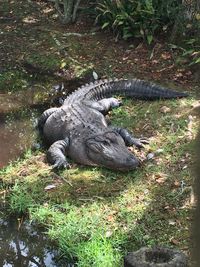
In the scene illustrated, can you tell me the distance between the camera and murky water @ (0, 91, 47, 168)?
7.64 metres

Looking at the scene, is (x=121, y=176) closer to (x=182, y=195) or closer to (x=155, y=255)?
(x=182, y=195)

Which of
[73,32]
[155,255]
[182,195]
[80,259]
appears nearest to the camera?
[155,255]

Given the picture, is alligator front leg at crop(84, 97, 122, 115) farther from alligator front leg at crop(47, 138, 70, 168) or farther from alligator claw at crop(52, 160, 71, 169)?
alligator claw at crop(52, 160, 71, 169)

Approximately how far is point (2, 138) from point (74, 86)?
1.96m

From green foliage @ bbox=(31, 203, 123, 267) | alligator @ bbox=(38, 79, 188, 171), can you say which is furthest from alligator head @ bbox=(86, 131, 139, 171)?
green foliage @ bbox=(31, 203, 123, 267)

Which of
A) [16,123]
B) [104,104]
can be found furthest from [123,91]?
[16,123]

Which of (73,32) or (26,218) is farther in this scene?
(73,32)

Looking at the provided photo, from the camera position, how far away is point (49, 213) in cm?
614

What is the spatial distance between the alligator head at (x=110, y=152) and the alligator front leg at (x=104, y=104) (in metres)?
1.08

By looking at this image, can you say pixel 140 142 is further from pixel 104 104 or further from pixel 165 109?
pixel 104 104

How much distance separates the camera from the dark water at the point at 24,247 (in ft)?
18.6

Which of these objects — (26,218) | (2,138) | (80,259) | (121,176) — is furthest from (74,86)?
(80,259)

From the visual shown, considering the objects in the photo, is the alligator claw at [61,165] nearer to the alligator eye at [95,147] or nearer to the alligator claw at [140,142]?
the alligator eye at [95,147]

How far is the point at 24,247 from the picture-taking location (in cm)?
592
